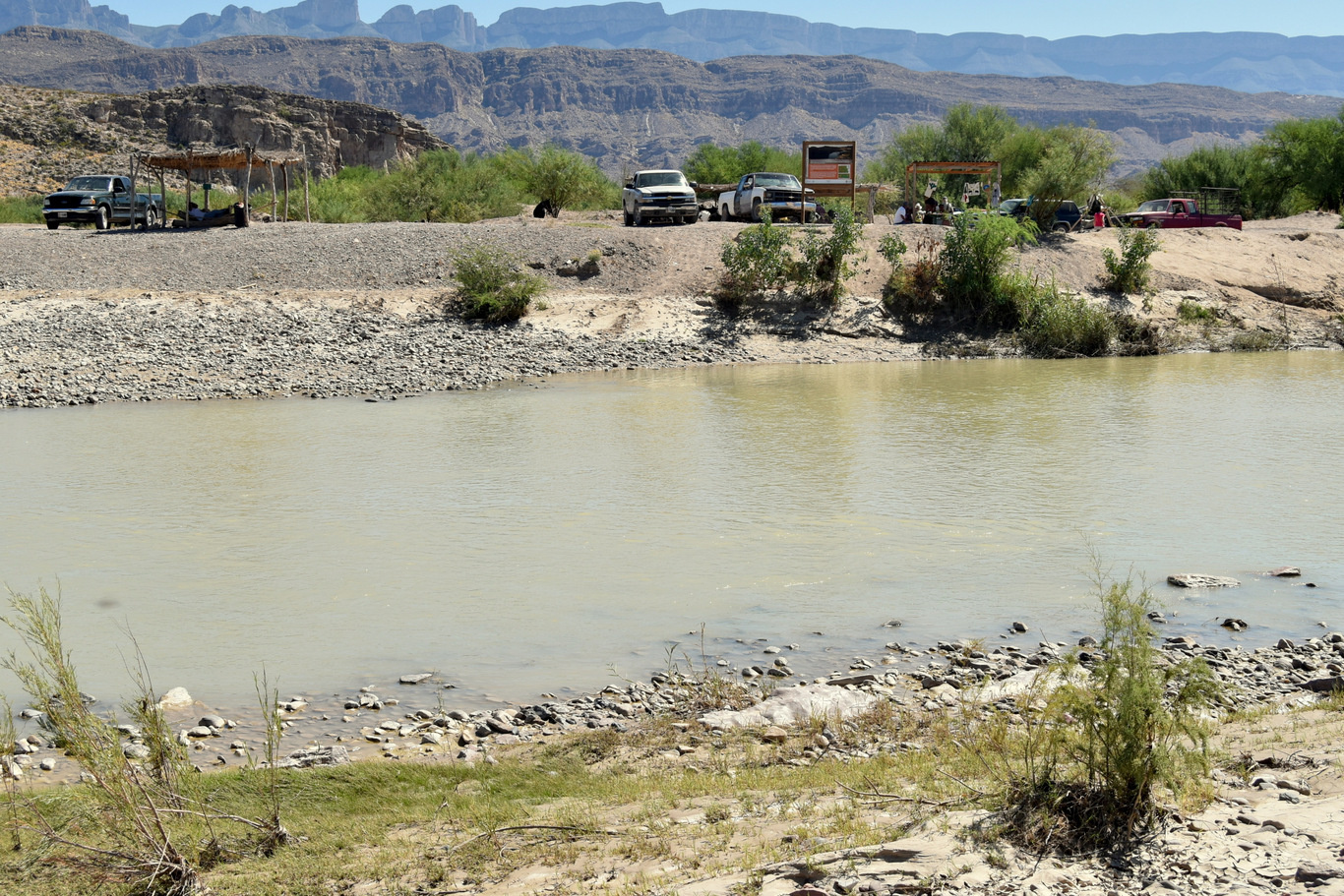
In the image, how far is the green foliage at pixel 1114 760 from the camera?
14.8 ft

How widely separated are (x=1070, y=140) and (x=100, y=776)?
117ft

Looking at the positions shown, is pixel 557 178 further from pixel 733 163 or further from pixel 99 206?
pixel 99 206

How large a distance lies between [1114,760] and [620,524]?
7574 millimetres

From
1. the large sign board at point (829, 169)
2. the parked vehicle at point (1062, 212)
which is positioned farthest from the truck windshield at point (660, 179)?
the parked vehicle at point (1062, 212)

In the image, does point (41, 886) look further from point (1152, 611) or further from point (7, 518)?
point (7, 518)

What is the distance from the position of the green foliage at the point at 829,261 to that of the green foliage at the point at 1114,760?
861 inches

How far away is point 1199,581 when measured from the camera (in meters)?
9.40

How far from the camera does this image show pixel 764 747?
20.1ft

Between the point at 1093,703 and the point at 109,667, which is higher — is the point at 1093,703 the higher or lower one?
the higher one

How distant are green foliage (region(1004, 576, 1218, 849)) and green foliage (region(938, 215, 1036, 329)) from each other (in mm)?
22332

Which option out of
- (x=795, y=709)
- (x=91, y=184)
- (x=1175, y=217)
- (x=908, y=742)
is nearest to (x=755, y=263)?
(x=1175, y=217)

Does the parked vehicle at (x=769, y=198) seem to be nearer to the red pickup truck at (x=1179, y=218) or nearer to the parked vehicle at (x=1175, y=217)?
the parked vehicle at (x=1175, y=217)

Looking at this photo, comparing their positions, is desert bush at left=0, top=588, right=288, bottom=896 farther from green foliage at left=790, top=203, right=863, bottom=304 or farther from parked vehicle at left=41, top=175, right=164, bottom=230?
parked vehicle at left=41, top=175, right=164, bottom=230

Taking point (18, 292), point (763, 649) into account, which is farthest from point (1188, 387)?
point (18, 292)
